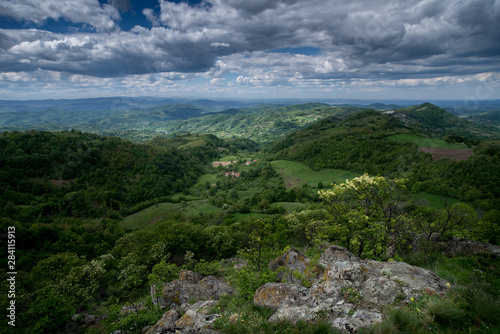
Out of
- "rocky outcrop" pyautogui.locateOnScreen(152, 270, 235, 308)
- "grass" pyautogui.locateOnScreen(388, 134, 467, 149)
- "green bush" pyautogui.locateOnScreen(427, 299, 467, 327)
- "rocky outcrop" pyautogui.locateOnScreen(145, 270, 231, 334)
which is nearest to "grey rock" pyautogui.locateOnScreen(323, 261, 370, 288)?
"green bush" pyautogui.locateOnScreen(427, 299, 467, 327)

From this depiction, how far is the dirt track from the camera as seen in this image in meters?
86.4

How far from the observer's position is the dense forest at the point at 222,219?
15.1m

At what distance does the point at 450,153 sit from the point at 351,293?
11911 centimetres

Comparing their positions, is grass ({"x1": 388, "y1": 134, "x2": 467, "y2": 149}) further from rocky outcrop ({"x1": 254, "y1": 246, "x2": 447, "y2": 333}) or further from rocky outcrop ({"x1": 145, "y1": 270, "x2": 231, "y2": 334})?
rocky outcrop ({"x1": 145, "y1": 270, "x2": 231, "y2": 334})

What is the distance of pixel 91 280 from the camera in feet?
92.5

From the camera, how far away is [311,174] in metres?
133

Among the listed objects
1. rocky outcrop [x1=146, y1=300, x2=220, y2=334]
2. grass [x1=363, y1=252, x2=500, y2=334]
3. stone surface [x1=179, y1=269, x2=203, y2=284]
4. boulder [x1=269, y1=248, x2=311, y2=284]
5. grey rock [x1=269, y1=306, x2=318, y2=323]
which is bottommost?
stone surface [x1=179, y1=269, x2=203, y2=284]

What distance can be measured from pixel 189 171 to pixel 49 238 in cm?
10796

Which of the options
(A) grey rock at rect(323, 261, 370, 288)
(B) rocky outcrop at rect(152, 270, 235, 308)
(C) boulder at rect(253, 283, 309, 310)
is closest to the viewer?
(A) grey rock at rect(323, 261, 370, 288)

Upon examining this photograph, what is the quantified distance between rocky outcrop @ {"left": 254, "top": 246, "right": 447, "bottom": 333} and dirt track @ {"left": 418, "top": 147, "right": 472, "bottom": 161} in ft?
345

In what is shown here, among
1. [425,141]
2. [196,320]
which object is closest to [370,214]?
[196,320]

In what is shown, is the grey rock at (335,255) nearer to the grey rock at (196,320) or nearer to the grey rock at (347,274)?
the grey rock at (347,274)

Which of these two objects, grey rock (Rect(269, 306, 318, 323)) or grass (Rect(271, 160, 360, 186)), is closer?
grey rock (Rect(269, 306, 318, 323))

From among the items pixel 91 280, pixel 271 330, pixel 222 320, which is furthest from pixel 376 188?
pixel 91 280
